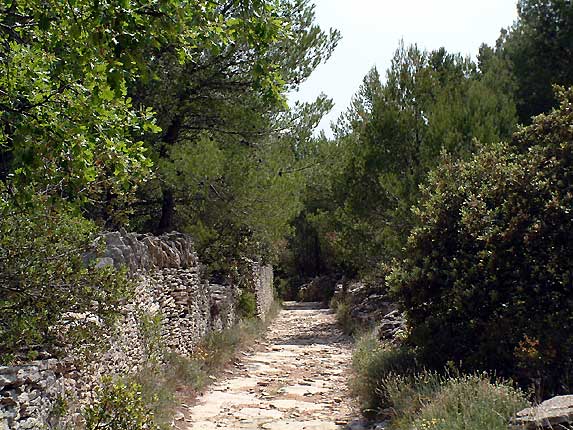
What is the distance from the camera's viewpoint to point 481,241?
8.50 m

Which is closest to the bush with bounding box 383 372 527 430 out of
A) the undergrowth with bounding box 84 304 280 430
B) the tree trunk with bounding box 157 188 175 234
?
the undergrowth with bounding box 84 304 280 430

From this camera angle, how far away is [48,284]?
6.24 m

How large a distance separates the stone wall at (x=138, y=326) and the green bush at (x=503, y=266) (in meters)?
3.71

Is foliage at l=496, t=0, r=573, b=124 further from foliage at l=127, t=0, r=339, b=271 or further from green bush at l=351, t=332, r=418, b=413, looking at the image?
green bush at l=351, t=332, r=418, b=413

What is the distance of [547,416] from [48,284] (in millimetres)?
4691

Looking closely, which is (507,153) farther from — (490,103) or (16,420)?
(16,420)

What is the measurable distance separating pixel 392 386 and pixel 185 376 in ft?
12.2

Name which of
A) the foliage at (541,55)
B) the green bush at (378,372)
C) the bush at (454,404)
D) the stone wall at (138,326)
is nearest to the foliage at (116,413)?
the stone wall at (138,326)

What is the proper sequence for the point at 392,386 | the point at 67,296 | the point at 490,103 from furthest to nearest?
the point at 490,103 → the point at 392,386 → the point at 67,296

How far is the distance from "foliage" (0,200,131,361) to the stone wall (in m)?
0.32

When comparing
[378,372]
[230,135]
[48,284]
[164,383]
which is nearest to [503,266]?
[378,372]

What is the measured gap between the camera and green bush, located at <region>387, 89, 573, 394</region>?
24.7 ft

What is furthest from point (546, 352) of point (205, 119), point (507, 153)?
point (205, 119)

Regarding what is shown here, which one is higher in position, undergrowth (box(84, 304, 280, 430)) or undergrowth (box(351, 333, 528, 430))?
undergrowth (box(84, 304, 280, 430))
